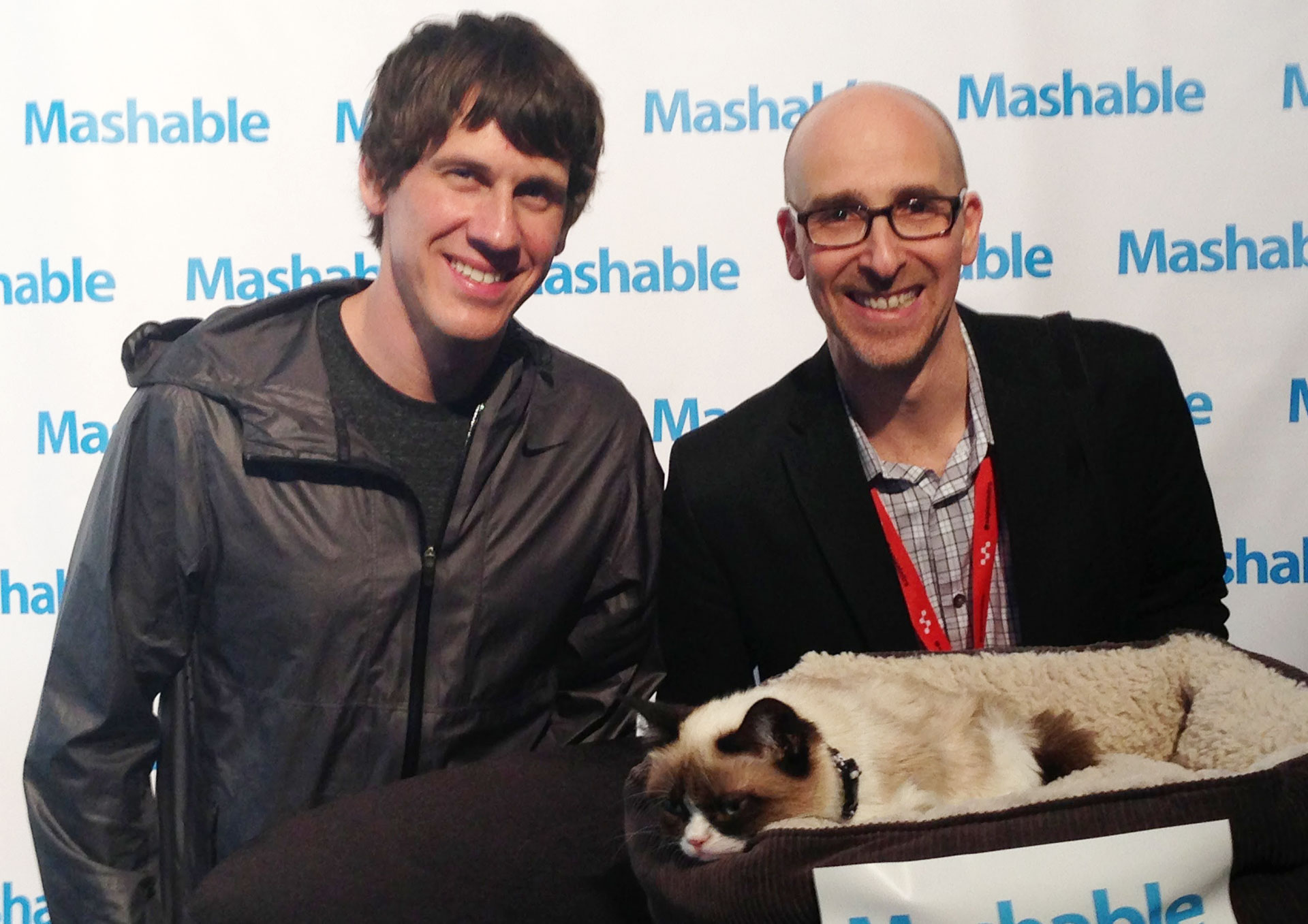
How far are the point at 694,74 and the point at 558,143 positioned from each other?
1.54ft

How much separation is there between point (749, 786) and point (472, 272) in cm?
87

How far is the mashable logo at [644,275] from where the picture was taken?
2100 mm

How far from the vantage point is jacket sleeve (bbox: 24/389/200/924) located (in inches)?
63.9

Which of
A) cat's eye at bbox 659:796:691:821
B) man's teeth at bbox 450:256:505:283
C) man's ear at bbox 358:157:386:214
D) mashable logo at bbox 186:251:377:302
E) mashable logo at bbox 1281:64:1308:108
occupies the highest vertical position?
mashable logo at bbox 1281:64:1308:108

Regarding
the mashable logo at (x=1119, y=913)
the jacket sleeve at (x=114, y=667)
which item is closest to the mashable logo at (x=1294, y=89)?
the mashable logo at (x=1119, y=913)

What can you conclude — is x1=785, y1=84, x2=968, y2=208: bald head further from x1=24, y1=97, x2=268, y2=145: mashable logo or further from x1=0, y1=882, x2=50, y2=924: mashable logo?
x1=0, y1=882, x2=50, y2=924: mashable logo

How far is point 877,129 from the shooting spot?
5.58 ft

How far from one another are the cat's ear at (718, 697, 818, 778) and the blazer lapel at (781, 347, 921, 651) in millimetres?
423

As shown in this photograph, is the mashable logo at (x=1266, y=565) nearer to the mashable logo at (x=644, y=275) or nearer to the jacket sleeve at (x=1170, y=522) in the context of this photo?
the jacket sleeve at (x=1170, y=522)

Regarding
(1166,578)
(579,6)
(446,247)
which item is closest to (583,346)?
(446,247)

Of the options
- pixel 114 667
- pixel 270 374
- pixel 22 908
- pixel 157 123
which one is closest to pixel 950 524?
pixel 270 374

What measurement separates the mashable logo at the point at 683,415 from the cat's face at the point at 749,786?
0.86 meters

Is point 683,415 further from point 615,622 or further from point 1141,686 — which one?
point 1141,686

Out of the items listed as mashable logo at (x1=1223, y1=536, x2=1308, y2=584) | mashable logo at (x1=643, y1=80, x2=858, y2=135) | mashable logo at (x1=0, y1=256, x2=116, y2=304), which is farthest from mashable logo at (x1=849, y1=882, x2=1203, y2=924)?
mashable logo at (x1=0, y1=256, x2=116, y2=304)
